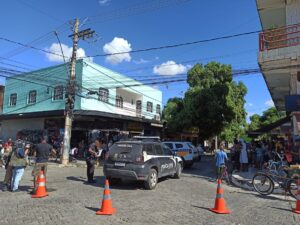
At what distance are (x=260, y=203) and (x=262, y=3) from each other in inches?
487

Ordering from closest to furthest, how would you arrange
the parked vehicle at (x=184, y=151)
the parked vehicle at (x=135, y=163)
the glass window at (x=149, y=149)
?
1. the parked vehicle at (x=135, y=163)
2. the glass window at (x=149, y=149)
3. the parked vehicle at (x=184, y=151)

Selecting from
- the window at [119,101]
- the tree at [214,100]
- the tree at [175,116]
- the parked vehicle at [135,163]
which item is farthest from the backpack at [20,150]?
the tree at [175,116]

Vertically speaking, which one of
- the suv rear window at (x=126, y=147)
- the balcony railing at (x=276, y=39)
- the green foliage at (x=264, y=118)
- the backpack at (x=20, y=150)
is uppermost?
the green foliage at (x=264, y=118)

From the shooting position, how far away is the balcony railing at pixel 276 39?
15258mm

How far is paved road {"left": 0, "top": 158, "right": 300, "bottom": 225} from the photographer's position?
741cm

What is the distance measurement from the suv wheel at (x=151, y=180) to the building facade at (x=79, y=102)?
1399 cm

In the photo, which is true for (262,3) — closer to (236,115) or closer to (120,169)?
(120,169)

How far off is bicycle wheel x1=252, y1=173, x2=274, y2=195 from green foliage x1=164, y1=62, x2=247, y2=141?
2050 cm

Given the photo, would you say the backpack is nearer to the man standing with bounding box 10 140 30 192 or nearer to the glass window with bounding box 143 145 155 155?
the man standing with bounding box 10 140 30 192

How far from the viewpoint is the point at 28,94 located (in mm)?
32344

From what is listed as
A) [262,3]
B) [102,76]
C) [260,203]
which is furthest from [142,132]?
[260,203]

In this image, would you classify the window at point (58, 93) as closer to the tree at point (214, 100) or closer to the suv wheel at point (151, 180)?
the tree at point (214, 100)

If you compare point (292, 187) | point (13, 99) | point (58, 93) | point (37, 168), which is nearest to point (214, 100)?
point (58, 93)

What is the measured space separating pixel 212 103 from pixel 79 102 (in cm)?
1273
